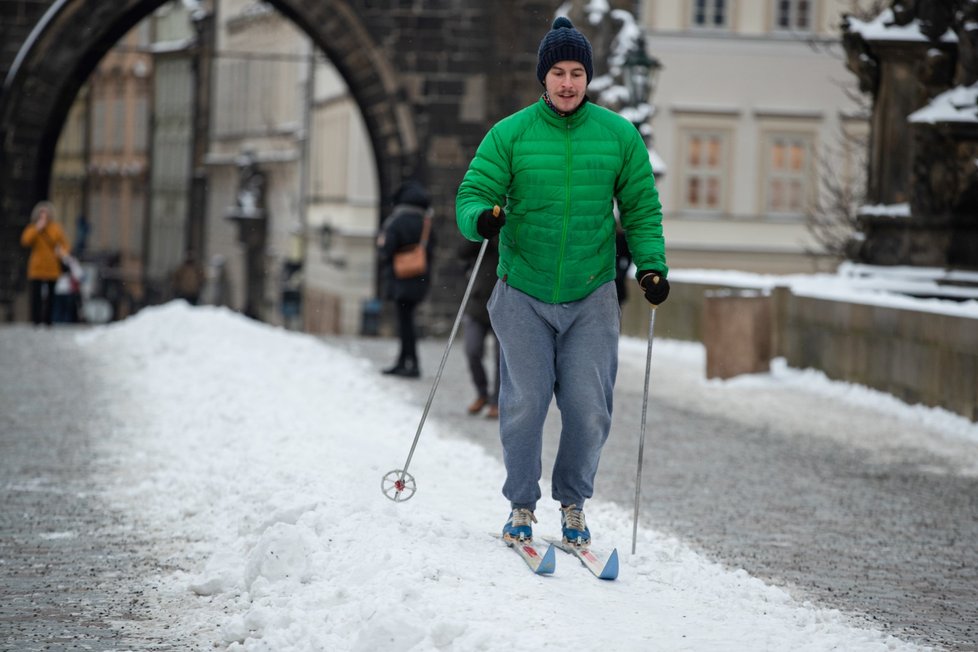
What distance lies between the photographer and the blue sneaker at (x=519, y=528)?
705 cm

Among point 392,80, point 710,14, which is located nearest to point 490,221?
point 392,80

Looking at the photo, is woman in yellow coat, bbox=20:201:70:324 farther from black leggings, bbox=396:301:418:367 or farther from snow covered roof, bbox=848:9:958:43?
snow covered roof, bbox=848:9:958:43

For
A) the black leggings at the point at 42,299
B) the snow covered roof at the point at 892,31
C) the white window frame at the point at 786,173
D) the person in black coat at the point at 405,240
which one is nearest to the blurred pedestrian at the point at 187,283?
the white window frame at the point at 786,173

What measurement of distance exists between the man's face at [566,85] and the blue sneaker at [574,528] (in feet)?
4.89

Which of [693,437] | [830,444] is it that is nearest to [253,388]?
→ [693,437]

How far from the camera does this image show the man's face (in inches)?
271

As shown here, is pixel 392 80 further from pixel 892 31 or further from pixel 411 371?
pixel 892 31

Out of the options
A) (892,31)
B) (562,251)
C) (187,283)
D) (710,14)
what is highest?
(710,14)

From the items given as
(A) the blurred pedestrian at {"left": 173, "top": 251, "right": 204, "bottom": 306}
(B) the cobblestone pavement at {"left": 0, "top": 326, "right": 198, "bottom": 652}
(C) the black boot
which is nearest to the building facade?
(A) the blurred pedestrian at {"left": 173, "top": 251, "right": 204, "bottom": 306}

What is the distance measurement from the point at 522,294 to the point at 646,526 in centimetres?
221

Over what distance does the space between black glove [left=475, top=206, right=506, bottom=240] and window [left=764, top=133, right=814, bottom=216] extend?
34501 mm

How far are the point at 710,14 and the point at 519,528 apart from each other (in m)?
34.2

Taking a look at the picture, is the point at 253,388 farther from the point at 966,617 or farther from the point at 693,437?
the point at 966,617

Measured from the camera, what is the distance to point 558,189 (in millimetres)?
6887
